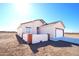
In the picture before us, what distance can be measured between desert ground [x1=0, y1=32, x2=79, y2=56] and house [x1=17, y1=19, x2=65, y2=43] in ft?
0.20

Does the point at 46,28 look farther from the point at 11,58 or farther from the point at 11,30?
the point at 11,58

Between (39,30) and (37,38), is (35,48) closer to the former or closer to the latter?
(37,38)

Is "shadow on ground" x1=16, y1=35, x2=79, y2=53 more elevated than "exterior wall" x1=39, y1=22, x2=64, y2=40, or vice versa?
"exterior wall" x1=39, y1=22, x2=64, y2=40

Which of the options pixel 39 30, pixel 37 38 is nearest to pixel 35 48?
pixel 37 38

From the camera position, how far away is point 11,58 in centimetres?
197

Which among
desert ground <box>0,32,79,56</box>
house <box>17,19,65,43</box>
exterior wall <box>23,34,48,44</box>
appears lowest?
desert ground <box>0,32,79,56</box>

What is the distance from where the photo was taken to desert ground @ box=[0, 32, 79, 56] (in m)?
1.97

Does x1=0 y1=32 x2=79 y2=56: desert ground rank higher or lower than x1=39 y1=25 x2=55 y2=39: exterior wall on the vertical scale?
lower

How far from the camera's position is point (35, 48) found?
78.3 inches

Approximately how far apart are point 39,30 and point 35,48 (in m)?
0.23

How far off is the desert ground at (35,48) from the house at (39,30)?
0.20 ft

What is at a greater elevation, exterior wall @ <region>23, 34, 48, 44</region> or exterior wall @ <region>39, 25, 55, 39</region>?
exterior wall @ <region>39, 25, 55, 39</region>

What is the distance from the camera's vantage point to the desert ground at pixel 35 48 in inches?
77.6

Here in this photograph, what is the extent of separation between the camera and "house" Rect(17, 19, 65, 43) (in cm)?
200
